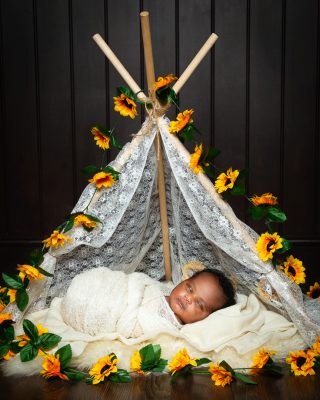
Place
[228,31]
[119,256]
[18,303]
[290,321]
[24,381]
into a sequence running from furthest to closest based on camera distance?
[228,31]
[119,256]
[290,321]
[18,303]
[24,381]

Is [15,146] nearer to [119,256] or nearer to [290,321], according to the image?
[119,256]

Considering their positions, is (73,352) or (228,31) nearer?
(73,352)

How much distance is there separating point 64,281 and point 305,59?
6.15ft

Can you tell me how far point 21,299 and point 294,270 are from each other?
3.43 feet

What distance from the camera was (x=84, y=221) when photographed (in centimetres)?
210

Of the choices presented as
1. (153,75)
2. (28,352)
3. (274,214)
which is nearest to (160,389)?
(28,352)

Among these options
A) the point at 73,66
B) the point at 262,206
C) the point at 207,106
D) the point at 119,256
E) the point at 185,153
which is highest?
the point at 73,66

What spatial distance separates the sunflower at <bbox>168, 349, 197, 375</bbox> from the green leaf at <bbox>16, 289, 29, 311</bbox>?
59 centimetres

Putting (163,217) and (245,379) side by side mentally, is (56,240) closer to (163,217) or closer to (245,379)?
(163,217)

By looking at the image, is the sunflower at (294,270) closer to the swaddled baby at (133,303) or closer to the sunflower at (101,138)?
the swaddled baby at (133,303)

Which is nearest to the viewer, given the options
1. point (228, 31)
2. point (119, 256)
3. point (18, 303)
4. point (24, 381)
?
point (24, 381)

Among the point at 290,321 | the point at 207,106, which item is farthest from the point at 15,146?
the point at 290,321

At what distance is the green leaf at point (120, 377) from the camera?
1841 mm

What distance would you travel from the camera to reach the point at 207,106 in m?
3.20
